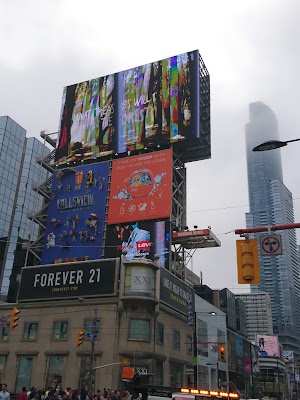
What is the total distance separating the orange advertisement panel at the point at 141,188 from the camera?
61.3 m

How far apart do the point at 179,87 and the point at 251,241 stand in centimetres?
5772

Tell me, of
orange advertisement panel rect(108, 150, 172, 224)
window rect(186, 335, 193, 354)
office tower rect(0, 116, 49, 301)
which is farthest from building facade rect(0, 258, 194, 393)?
office tower rect(0, 116, 49, 301)

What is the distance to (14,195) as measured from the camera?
11144cm

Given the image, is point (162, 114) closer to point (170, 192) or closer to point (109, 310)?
point (170, 192)

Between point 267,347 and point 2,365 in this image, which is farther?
point 267,347

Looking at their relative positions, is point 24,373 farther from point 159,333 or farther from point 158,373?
point 159,333

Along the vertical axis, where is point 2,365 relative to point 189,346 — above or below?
below

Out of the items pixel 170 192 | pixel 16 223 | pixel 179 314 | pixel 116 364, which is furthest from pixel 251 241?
pixel 16 223

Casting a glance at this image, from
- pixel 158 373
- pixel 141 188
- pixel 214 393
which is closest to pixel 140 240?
pixel 141 188

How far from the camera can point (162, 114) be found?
67.4 meters

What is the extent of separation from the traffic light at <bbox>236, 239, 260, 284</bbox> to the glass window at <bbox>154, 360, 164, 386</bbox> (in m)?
31.3

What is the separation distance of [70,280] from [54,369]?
8.95 metres

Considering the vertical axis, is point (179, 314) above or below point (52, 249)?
below

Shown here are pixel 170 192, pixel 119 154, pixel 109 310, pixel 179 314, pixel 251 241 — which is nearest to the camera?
pixel 251 241
